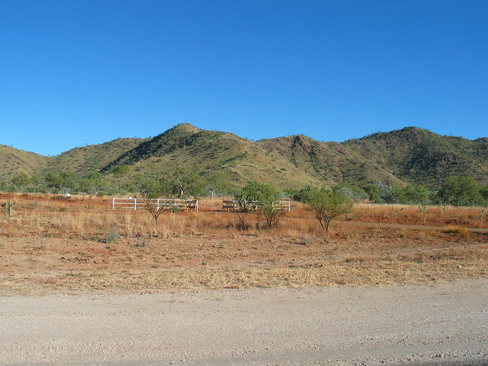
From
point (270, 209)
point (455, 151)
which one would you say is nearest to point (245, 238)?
point (270, 209)

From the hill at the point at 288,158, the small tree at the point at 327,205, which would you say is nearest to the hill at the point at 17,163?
the hill at the point at 288,158

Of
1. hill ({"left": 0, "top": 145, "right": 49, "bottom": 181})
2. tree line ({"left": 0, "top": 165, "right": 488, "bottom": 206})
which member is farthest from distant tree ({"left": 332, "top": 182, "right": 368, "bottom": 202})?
hill ({"left": 0, "top": 145, "right": 49, "bottom": 181})

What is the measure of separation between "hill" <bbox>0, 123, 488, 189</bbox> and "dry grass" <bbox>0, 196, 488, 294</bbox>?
54529 millimetres

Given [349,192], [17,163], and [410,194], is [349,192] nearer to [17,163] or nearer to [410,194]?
[410,194]

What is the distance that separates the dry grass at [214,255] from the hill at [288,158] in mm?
54529

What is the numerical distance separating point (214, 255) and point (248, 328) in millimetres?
10376

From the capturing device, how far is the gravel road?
18.0ft

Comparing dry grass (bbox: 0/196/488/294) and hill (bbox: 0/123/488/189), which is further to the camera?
hill (bbox: 0/123/488/189)

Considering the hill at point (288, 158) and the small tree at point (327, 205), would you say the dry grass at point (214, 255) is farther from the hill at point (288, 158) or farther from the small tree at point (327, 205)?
the hill at point (288, 158)

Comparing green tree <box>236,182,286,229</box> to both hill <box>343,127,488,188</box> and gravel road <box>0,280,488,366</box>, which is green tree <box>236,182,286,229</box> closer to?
gravel road <box>0,280,488,366</box>

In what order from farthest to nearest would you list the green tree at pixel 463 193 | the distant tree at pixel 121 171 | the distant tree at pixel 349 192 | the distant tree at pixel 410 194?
the distant tree at pixel 121 171, the green tree at pixel 463 193, the distant tree at pixel 349 192, the distant tree at pixel 410 194

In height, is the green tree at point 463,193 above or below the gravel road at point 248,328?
above

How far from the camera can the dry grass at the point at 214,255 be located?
11.0 meters

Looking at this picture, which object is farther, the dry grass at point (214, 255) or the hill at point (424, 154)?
the hill at point (424, 154)
